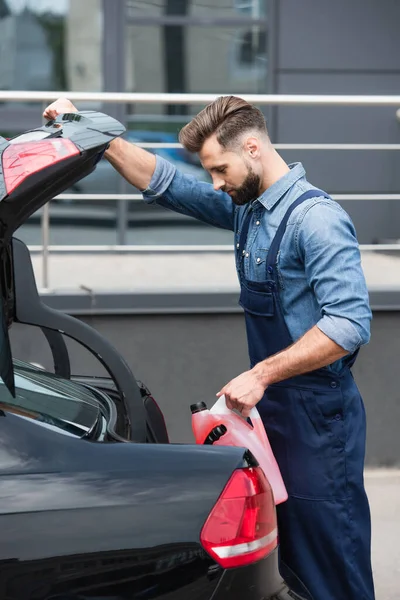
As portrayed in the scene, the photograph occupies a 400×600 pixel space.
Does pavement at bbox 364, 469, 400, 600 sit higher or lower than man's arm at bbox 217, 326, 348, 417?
lower

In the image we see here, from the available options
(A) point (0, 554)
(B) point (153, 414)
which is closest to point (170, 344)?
(B) point (153, 414)

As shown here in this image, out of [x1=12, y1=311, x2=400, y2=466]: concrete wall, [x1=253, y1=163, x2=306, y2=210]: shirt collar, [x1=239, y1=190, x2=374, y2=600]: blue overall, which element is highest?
[x1=253, y1=163, x2=306, y2=210]: shirt collar

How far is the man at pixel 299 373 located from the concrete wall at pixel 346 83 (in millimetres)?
4440

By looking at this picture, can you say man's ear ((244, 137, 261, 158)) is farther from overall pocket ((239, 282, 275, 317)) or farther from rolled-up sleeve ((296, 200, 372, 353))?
overall pocket ((239, 282, 275, 317))

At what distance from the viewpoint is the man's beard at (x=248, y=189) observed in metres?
2.78

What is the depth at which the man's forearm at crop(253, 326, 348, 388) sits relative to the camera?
2.59m

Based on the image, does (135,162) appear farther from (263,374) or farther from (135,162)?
(263,374)

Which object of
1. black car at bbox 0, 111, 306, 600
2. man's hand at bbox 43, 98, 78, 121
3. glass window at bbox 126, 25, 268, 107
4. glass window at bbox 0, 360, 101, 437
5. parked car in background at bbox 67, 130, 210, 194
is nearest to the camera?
black car at bbox 0, 111, 306, 600

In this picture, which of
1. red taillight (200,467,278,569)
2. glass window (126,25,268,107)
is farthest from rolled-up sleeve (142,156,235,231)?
glass window (126,25,268,107)

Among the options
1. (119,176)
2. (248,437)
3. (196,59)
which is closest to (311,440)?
(248,437)

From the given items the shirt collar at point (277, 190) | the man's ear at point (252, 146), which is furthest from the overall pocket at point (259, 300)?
the man's ear at point (252, 146)

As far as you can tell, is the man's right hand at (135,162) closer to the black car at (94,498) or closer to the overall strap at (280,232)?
the overall strap at (280,232)

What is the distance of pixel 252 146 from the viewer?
2.76 meters

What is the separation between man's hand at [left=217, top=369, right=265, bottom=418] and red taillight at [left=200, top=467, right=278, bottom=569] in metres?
0.31
